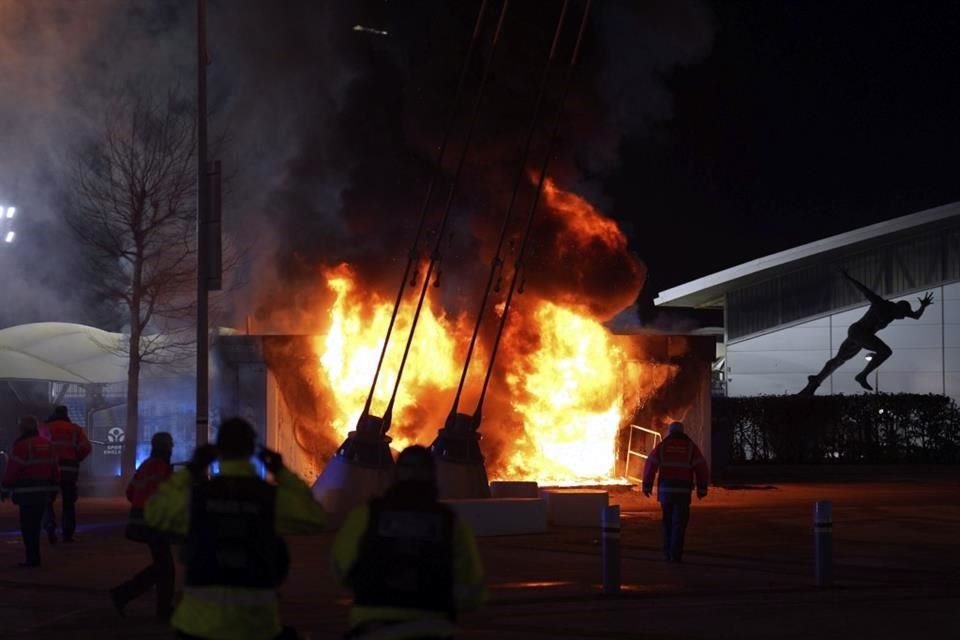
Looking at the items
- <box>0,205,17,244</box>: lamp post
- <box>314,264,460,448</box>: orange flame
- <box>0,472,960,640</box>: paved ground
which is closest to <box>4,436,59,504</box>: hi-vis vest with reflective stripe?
<box>0,472,960,640</box>: paved ground

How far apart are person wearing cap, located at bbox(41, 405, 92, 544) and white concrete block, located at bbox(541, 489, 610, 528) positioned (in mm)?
6316

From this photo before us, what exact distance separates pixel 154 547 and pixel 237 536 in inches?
227

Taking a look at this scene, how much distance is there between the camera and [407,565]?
5.50 meters

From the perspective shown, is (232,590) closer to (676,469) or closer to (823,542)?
(823,542)

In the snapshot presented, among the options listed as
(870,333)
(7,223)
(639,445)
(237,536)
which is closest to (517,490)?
(639,445)

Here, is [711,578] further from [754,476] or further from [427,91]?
[754,476]

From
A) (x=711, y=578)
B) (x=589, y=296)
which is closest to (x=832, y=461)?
(x=589, y=296)

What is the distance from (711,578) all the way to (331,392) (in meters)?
13.5

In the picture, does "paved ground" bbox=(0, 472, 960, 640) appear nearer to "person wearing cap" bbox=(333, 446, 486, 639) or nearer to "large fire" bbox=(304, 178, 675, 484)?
"person wearing cap" bbox=(333, 446, 486, 639)

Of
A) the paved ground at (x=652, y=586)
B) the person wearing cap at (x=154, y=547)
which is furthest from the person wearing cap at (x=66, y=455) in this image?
the person wearing cap at (x=154, y=547)

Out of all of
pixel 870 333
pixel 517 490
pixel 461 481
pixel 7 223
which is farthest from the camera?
pixel 870 333

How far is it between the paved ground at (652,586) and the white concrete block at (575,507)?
0.53 metres

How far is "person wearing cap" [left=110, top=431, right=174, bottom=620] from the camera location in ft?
37.1

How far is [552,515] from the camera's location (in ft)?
65.4
